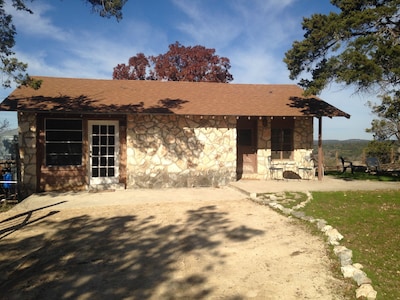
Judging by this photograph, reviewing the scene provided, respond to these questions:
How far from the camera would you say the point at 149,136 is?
477 inches

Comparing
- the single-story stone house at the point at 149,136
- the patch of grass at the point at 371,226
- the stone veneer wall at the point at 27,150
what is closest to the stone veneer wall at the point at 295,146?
the single-story stone house at the point at 149,136

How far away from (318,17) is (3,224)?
12.9m

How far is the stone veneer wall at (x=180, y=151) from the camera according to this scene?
1201 centimetres

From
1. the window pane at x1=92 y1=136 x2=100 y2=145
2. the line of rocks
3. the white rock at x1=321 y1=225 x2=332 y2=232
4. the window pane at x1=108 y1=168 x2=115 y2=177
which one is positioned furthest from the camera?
the window pane at x1=108 y1=168 x2=115 y2=177

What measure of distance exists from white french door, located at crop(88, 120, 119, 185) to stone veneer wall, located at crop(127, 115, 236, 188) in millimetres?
517

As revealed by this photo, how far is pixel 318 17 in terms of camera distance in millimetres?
12703

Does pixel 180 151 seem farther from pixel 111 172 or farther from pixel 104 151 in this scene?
pixel 104 151

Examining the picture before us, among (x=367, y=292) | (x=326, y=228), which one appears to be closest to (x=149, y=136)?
(x=326, y=228)

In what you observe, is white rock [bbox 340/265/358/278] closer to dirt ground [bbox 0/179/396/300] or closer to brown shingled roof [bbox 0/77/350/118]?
dirt ground [bbox 0/179/396/300]

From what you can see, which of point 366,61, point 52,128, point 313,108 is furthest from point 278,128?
point 52,128

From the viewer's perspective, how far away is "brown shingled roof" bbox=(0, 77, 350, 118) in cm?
1169

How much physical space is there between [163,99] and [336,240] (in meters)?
9.67

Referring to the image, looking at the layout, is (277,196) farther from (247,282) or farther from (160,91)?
(160,91)

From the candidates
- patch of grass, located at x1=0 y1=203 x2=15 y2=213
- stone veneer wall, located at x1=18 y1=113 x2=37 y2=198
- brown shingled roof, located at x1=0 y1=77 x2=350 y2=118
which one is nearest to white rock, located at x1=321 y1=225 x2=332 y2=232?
brown shingled roof, located at x1=0 y1=77 x2=350 y2=118
